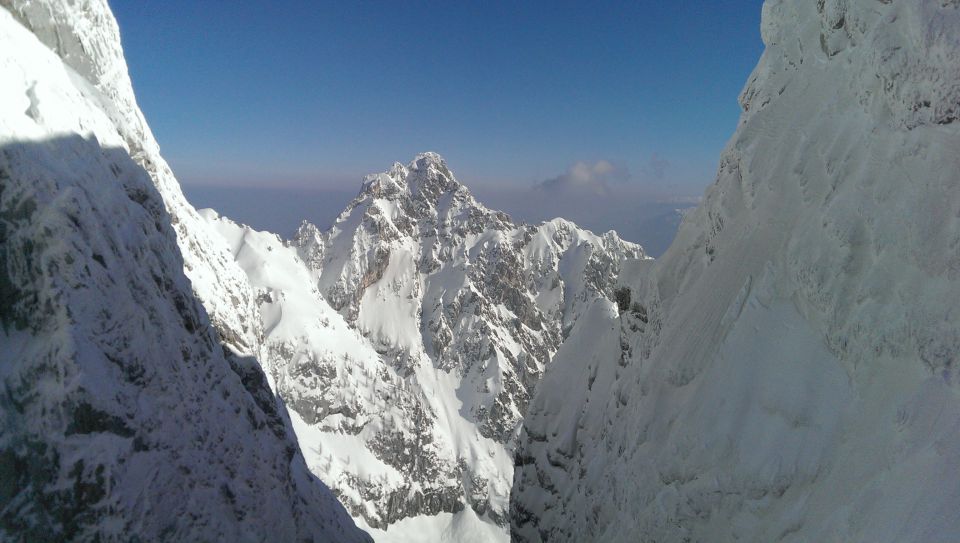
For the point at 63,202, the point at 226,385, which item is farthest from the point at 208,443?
the point at 63,202

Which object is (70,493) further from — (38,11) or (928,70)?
(928,70)

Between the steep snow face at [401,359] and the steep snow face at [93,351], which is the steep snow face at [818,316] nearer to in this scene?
the steep snow face at [93,351]

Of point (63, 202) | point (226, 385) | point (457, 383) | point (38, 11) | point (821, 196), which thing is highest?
point (457, 383)

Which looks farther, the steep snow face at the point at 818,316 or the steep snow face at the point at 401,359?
the steep snow face at the point at 401,359

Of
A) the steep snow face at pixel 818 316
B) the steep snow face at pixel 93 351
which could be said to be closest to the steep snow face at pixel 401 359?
the steep snow face at pixel 93 351

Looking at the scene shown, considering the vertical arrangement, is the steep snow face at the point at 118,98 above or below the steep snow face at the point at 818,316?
above

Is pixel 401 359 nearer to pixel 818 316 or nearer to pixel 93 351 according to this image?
pixel 93 351

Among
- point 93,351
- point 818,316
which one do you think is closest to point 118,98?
point 93,351
